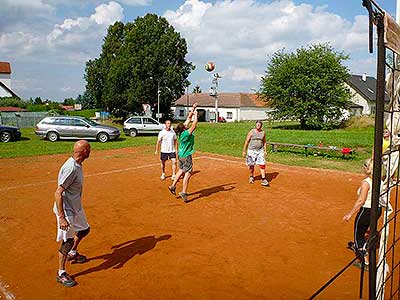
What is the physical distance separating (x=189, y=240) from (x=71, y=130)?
19474 millimetres

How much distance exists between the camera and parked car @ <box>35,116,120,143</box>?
23.9 m

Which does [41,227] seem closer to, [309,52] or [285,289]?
[285,289]

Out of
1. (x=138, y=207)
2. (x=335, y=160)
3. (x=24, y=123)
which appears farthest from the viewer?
(x=24, y=123)

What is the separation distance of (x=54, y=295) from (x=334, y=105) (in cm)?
3531

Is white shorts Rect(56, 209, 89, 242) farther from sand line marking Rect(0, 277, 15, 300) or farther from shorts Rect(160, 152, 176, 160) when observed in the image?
shorts Rect(160, 152, 176, 160)

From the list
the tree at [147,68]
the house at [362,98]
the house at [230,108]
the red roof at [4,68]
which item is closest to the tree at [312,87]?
the tree at [147,68]

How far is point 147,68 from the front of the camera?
141ft

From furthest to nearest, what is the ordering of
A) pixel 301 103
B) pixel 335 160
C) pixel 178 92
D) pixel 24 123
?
pixel 178 92 < pixel 24 123 < pixel 301 103 < pixel 335 160

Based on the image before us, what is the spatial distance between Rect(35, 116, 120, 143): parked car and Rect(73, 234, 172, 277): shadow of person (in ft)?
60.5

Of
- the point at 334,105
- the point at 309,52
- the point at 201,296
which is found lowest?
the point at 201,296

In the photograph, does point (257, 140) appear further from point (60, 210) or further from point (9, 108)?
point (9, 108)

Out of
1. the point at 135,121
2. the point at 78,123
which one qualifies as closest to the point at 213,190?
the point at 78,123

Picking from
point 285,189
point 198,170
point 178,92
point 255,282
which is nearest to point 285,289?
point 255,282

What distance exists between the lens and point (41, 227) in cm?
732
